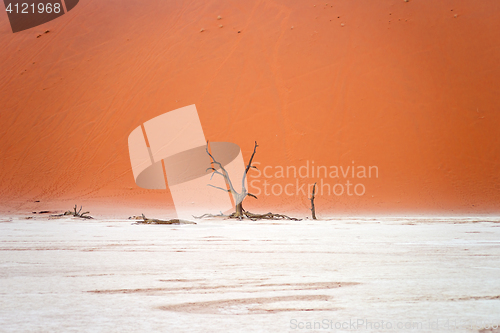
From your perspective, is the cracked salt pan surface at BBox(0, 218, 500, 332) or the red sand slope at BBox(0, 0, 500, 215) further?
the red sand slope at BBox(0, 0, 500, 215)

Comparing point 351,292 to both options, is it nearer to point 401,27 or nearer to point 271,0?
point 401,27

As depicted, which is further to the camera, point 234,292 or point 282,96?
point 282,96

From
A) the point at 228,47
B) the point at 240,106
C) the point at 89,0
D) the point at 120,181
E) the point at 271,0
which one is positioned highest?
the point at 89,0

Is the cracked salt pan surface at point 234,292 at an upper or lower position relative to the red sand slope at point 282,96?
lower

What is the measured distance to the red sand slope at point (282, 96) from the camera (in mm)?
19406

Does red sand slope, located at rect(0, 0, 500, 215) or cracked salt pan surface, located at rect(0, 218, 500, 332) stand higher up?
red sand slope, located at rect(0, 0, 500, 215)

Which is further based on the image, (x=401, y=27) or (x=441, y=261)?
(x=401, y=27)

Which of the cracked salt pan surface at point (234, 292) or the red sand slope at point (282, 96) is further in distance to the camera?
the red sand slope at point (282, 96)

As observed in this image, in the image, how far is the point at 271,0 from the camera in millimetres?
28703

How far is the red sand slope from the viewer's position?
19.4 m

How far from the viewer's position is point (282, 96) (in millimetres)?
22719

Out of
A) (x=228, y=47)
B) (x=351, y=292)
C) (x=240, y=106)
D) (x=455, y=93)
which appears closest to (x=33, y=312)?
(x=351, y=292)

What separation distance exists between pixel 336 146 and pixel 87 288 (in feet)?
64.8

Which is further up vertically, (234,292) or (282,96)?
(282,96)
